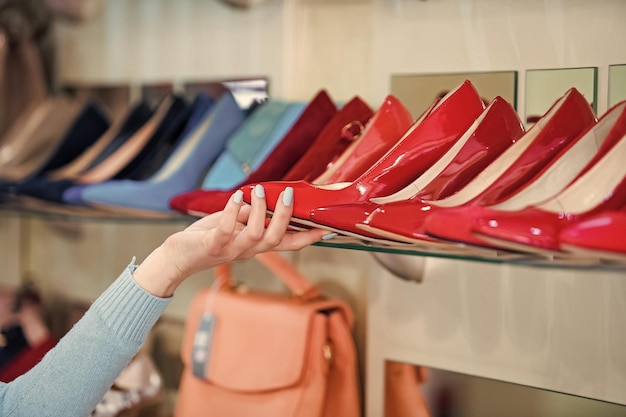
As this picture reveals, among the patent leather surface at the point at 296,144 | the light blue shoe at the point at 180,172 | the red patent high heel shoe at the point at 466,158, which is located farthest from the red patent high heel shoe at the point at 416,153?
the light blue shoe at the point at 180,172

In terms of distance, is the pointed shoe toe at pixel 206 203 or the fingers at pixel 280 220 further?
the pointed shoe toe at pixel 206 203

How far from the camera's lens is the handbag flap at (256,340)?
125cm

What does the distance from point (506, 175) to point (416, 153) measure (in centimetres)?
13

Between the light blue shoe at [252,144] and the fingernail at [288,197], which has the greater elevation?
the light blue shoe at [252,144]

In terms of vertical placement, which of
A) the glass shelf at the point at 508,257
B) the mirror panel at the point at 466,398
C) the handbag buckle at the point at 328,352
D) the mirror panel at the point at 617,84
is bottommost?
the mirror panel at the point at 466,398

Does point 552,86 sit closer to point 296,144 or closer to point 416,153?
point 416,153

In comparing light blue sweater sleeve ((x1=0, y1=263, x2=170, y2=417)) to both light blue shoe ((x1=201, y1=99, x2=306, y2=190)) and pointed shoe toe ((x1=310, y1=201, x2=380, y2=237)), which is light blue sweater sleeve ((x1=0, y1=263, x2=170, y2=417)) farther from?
light blue shoe ((x1=201, y1=99, x2=306, y2=190))

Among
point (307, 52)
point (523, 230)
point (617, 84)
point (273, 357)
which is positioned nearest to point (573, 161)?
point (523, 230)

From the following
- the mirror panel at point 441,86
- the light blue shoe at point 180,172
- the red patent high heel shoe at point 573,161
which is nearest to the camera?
the red patent high heel shoe at point 573,161

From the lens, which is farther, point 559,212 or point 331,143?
point 331,143

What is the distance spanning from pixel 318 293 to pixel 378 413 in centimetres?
23

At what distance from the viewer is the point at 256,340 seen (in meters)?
1.30

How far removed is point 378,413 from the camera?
131cm

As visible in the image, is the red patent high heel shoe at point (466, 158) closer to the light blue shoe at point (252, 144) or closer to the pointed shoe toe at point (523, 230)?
the pointed shoe toe at point (523, 230)
